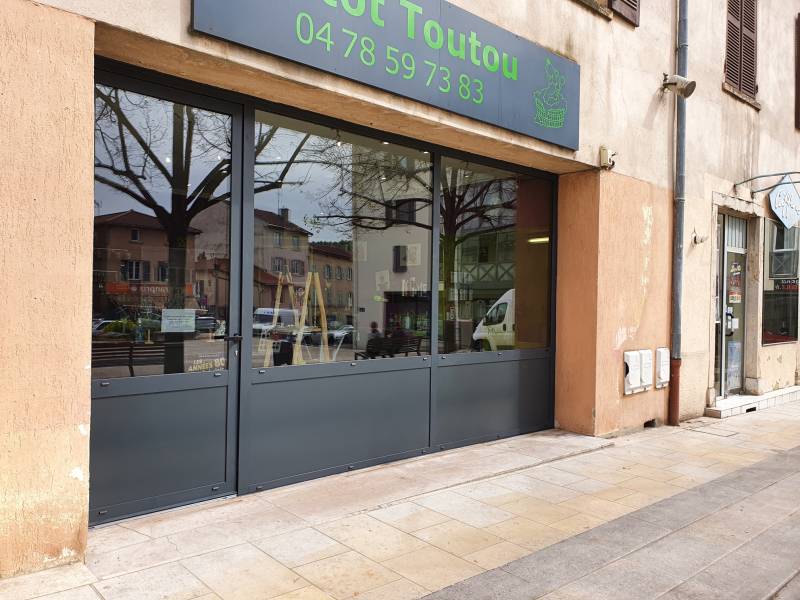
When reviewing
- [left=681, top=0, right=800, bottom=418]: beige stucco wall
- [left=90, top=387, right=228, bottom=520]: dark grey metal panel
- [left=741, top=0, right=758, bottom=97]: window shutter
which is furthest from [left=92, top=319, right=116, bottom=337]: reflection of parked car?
[left=741, top=0, right=758, bottom=97]: window shutter

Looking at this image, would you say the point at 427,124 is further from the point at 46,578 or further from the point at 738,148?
the point at 738,148

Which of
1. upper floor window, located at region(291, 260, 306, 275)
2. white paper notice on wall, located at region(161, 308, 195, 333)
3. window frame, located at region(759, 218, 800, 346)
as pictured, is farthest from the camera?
window frame, located at region(759, 218, 800, 346)

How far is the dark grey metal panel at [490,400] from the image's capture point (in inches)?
218

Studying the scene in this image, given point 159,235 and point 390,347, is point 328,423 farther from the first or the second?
point 159,235

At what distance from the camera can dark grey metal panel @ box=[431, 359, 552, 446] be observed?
554 centimetres

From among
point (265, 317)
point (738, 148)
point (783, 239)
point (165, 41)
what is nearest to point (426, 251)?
point (265, 317)

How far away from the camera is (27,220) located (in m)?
2.90

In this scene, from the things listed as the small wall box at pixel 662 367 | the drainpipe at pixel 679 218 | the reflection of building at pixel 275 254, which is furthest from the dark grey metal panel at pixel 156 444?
the drainpipe at pixel 679 218

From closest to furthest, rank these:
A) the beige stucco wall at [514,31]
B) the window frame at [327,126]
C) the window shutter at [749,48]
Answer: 1. the beige stucco wall at [514,31]
2. the window frame at [327,126]
3. the window shutter at [749,48]

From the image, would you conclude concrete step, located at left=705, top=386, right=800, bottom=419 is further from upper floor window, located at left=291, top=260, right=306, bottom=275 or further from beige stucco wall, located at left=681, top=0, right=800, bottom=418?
upper floor window, located at left=291, top=260, right=306, bottom=275

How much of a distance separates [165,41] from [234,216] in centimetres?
119

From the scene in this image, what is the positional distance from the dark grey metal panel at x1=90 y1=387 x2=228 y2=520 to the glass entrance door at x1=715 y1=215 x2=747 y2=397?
285 inches

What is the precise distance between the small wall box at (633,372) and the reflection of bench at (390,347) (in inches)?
101

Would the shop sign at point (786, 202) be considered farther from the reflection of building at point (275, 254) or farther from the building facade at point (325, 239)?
the reflection of building at point (275, 254)
